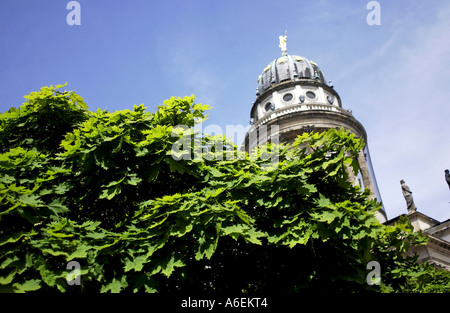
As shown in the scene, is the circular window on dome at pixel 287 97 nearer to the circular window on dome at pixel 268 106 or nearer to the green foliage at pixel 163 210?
the circular window on dome at pixel 268 106

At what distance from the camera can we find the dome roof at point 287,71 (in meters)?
46.2

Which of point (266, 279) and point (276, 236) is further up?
point (276, 236)

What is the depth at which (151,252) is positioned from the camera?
869 cm

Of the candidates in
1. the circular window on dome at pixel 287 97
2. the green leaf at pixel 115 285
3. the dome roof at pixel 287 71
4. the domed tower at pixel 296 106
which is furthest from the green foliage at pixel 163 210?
the dome roof at pixel 287 71

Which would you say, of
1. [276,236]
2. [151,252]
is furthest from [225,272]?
[151,252]

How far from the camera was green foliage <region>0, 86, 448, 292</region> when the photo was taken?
340 inches

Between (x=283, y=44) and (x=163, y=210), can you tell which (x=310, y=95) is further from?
(x=163, y=210)

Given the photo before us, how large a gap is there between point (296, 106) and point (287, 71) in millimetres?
7567

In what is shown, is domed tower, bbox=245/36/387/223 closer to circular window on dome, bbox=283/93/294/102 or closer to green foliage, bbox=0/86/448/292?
circular window on dome, bbox=283/93/294/102

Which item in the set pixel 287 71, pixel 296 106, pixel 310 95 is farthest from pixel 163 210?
pixel 287 71

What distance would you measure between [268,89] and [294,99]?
4.13 meters

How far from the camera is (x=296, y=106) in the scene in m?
41.3
